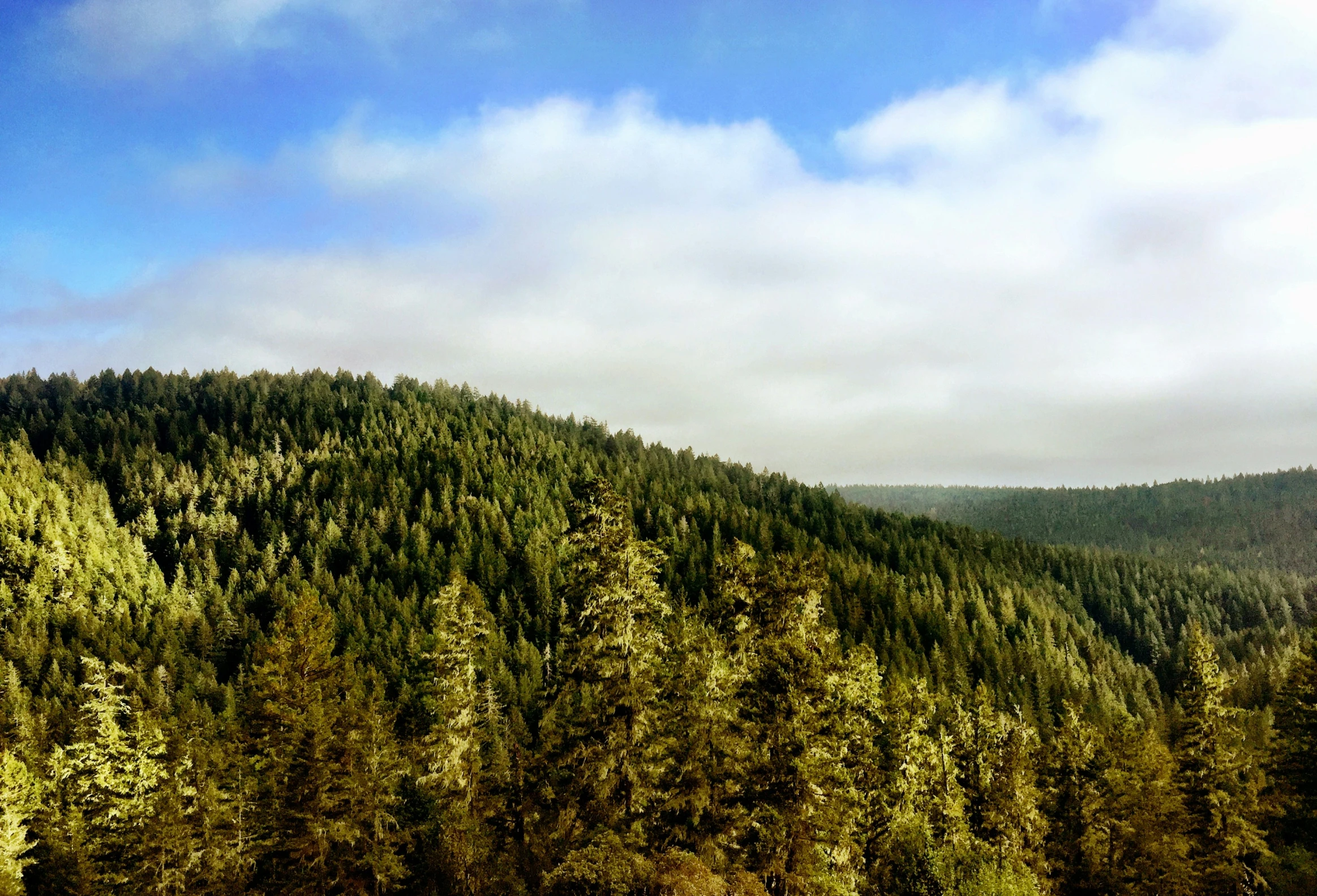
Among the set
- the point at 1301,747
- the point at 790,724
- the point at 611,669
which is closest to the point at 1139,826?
the point at 1301,747

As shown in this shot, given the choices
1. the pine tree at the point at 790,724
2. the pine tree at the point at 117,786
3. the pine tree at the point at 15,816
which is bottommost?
the pine tree at the point at 15,816

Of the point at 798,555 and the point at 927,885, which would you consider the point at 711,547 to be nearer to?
the point at 927,885

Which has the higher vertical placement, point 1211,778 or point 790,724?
point 790,724

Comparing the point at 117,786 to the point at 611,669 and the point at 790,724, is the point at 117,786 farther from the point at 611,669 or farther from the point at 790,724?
the point at 790,724

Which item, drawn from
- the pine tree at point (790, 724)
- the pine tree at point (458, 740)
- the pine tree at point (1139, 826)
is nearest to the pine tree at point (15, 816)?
the pine tree at point (458, 740)

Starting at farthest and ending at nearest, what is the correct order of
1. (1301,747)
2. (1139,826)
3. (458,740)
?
1. (1139,826)
2. (1301,747)
3. (458,740)

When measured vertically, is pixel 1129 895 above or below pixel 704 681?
below

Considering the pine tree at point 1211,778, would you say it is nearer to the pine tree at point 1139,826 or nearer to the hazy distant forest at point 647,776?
the hazy distant forest at point 647,776

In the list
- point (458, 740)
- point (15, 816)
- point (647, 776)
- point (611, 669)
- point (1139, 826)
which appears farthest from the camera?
point (15, 816)

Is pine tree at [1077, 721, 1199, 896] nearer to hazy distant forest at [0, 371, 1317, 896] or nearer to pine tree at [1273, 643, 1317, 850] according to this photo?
hazy distant forest at [0, 371, 1317, 896]

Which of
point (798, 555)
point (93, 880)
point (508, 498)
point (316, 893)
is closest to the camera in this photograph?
point (798, 555)

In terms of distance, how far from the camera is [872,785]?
4084 centimetres

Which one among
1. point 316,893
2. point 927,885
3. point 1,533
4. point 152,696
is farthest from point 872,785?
point 1,533

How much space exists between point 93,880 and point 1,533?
160470mm
